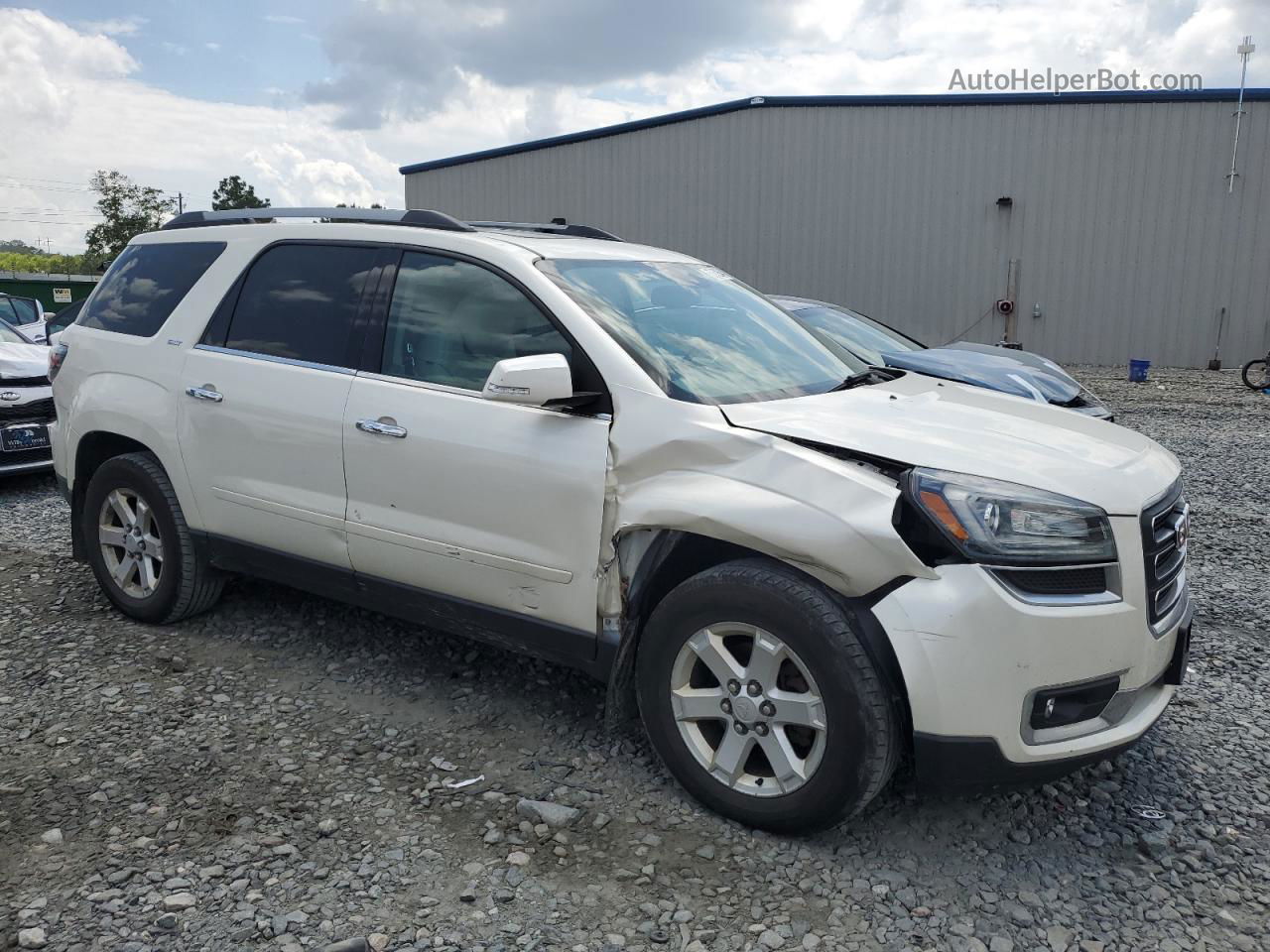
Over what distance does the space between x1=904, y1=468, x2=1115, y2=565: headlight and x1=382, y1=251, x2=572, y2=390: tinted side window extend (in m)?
1.27

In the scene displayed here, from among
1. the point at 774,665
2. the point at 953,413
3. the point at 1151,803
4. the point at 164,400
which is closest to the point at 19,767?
the point at 164,400

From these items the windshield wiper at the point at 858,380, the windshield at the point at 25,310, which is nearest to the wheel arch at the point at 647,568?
the windshield wiper at the point at 858,380

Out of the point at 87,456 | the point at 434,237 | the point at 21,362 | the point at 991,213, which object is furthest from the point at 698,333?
the point at 991,213

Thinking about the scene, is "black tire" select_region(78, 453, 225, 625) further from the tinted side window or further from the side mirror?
the side mirror

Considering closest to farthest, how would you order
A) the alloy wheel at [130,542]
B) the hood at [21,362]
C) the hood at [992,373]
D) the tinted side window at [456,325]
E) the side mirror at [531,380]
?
the side mirror at [531,380]
the tinted side window at [456,325]
the alloy wheel at [130,542]
the hood at [992,373]
the hood at [21,362]

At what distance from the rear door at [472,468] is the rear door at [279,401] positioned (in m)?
0.13

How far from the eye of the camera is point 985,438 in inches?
117

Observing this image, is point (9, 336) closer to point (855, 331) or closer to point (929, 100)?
point (855, 331)

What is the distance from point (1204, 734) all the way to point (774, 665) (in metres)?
1.88

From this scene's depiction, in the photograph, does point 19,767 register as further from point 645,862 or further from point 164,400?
point 645,862

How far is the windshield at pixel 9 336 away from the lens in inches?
344

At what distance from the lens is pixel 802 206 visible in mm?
21047

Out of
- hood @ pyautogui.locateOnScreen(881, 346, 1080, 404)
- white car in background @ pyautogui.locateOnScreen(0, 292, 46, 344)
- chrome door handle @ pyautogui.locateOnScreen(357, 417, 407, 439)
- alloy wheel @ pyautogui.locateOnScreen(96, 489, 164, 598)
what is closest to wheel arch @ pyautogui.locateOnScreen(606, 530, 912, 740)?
chrome door handle @ pyautogui.locateOnScreen(357, 417, 407, 439)

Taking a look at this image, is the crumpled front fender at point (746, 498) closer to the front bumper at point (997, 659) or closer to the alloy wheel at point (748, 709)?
the front bumper at point (997, 659)
